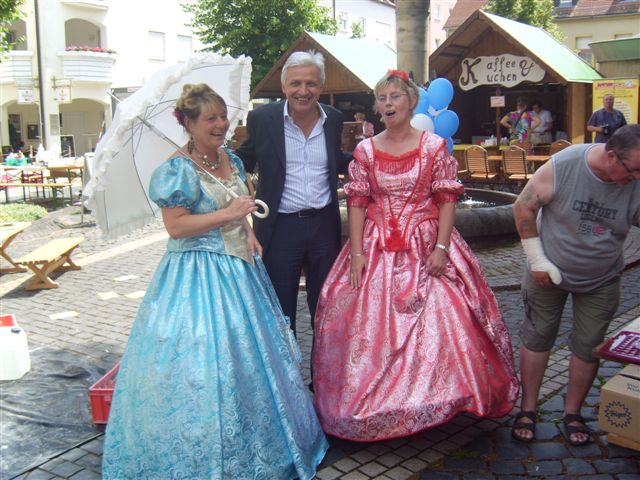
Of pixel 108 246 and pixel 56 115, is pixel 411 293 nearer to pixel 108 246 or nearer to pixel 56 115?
pixel 108 246

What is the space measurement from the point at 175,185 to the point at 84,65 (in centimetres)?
2679

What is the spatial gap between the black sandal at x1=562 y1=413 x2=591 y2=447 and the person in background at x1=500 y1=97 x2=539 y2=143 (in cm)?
1284

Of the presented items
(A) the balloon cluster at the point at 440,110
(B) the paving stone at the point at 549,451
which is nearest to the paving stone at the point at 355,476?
(B) the paving stone at the point at 549,451

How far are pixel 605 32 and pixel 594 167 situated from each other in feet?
131

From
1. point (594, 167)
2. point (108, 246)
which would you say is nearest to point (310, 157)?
point (594, 167)

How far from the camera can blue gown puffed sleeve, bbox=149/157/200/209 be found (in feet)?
9.75

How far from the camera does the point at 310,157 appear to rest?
3.58 meters

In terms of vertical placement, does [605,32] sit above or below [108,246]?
above

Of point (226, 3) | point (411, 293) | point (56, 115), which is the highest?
point (226, 3)

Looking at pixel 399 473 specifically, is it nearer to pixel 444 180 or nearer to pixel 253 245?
pixel 253 245

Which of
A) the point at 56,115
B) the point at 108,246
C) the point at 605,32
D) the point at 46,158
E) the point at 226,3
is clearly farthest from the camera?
the point at 605,32

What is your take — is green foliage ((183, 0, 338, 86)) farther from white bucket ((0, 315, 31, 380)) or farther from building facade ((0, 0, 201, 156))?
white bucket ((0, 315, 31, 380))

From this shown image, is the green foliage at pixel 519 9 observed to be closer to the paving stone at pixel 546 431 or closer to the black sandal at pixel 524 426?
the paving stone at pixel 546 431

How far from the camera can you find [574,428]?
335 centimetres
